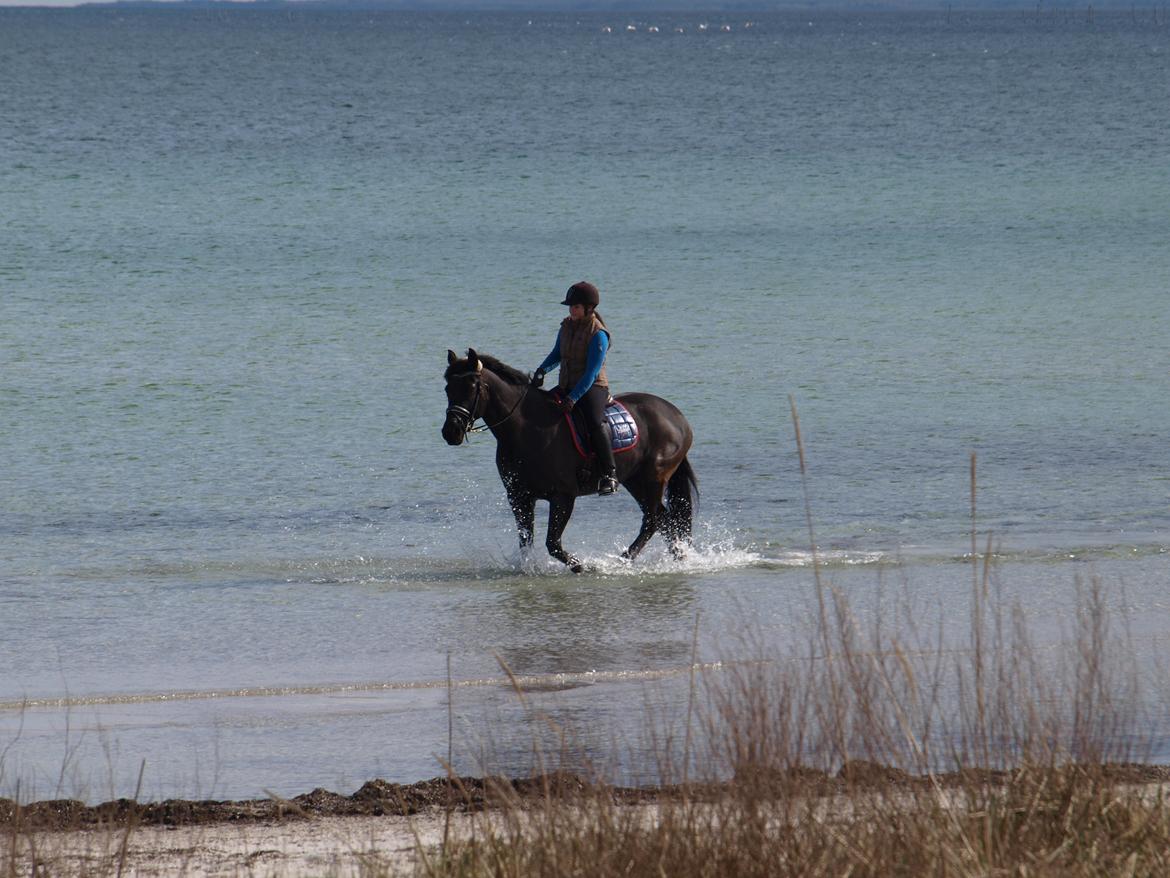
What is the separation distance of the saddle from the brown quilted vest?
0.16 m

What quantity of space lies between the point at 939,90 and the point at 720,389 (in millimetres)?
87468

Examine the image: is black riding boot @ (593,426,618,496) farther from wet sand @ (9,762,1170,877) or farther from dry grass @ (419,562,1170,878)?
dry grass @ (419,562,1170,878)

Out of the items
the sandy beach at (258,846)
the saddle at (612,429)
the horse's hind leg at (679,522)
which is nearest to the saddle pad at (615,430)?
the saddle at (612,429)

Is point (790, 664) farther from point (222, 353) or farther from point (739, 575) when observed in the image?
point (222, 353)

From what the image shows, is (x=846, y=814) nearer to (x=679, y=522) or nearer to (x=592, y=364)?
(x=592, y=364)

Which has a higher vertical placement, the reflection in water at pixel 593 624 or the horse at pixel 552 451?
the horse at pixel 552 451

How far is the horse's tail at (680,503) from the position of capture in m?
14.2

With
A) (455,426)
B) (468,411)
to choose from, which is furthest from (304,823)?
(468,411)

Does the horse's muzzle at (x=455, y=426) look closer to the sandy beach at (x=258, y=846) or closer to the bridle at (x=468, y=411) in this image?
the bridle at (x=468, y=411)

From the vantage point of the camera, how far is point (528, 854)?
5.50 meters

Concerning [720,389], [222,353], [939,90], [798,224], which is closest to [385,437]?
[720,389]

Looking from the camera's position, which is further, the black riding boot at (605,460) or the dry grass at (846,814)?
the black riding boot at (605,460)

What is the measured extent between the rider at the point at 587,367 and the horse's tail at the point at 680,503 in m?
1.00

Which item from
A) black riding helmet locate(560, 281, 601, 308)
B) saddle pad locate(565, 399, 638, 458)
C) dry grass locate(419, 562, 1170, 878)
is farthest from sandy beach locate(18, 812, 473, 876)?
saddle pad locate(565, 399, 638, 458)
